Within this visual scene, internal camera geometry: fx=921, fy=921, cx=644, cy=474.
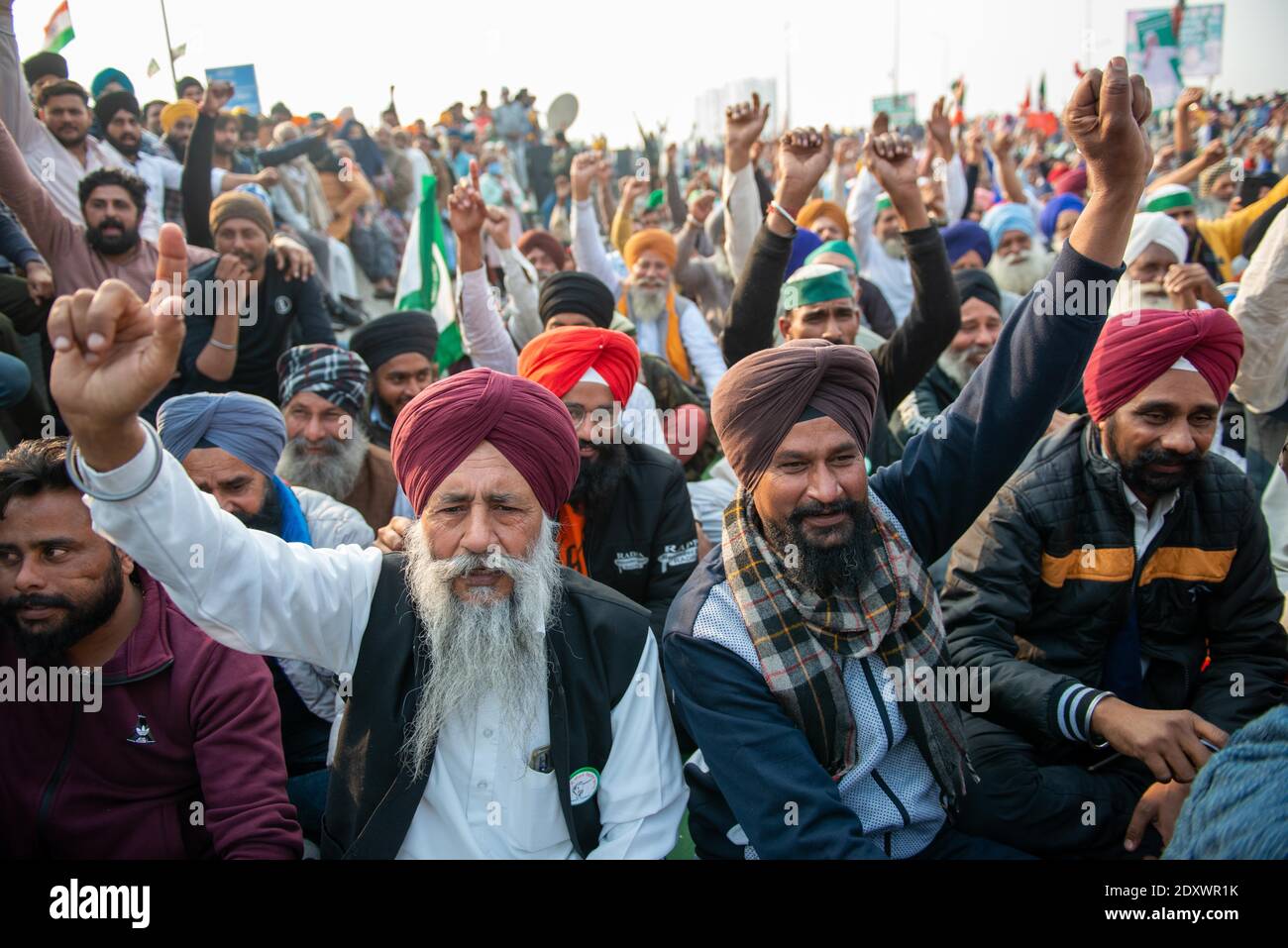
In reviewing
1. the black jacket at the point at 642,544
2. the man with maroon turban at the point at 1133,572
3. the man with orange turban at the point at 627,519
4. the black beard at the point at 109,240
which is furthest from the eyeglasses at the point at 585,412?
the black beard at the point at 109,240

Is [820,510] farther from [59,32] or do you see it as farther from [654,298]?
[59,32]

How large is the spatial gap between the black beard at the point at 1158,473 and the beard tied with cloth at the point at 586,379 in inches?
70.3

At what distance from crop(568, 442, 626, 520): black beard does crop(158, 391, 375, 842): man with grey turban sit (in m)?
0.86

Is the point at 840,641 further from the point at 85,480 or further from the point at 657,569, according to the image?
the point at 85,480

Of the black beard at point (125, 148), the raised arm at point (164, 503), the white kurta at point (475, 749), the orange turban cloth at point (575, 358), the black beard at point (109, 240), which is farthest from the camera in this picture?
the black beard at point (125, 148)

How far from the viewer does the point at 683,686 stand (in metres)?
2.32

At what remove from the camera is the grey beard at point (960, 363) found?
497 centimetres

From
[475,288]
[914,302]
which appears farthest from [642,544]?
[475,288]

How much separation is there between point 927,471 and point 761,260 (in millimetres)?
1468

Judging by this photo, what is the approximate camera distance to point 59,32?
6988 millimetres

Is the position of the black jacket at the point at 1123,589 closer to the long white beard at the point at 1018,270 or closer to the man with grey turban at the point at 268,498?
the man with grey turban at the point at 268,498

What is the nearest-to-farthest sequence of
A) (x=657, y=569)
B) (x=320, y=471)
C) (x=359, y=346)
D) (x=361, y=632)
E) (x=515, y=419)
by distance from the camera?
(x=361, y=632) < (x=515, y=419) < (x=657, y=569) < (x=320, y=471) < (x=359, y=346)

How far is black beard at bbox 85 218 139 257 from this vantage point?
507 cm

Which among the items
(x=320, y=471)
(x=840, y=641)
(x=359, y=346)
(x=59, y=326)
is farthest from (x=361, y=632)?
(x=359, y=346)
